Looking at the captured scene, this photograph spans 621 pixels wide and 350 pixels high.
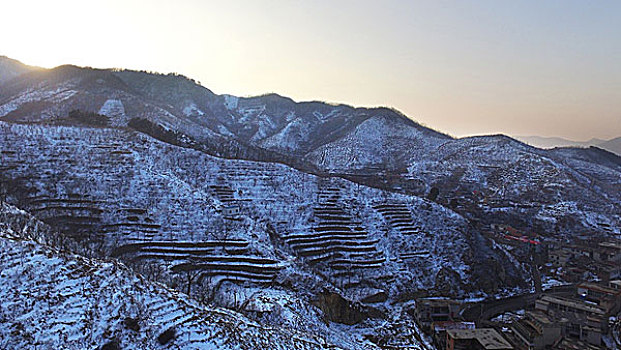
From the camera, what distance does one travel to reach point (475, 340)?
64.7ft

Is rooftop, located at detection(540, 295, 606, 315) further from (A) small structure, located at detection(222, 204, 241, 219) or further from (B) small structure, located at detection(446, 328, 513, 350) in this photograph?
(A) small structure, located at detection(222, 204, 241, 219)

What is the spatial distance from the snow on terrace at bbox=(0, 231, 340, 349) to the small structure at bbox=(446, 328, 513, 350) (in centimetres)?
1057

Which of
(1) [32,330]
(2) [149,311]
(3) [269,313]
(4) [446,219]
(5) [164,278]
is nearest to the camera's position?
(1) [32,330]

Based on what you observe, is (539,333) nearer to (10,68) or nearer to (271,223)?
(271,223)

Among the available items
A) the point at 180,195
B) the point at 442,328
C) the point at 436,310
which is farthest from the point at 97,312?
the point at 436,310

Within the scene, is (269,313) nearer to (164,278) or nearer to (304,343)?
(304,343)

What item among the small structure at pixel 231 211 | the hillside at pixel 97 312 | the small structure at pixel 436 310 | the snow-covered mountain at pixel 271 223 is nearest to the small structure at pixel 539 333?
→ the small structure at pixel 436 310

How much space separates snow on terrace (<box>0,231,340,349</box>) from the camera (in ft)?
32.1

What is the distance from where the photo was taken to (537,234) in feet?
147

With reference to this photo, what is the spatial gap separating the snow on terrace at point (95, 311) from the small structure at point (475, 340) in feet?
34.7

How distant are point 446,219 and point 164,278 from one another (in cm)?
2657

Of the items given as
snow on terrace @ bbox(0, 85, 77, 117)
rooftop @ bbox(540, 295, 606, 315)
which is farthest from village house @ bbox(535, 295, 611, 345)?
snow on terrace @ bbox(0, 85, 77, 117)

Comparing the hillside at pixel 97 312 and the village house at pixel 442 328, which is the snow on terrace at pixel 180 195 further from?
the hillside at pixel 97 312

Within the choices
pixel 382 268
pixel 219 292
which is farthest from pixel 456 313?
pixel 219 292
